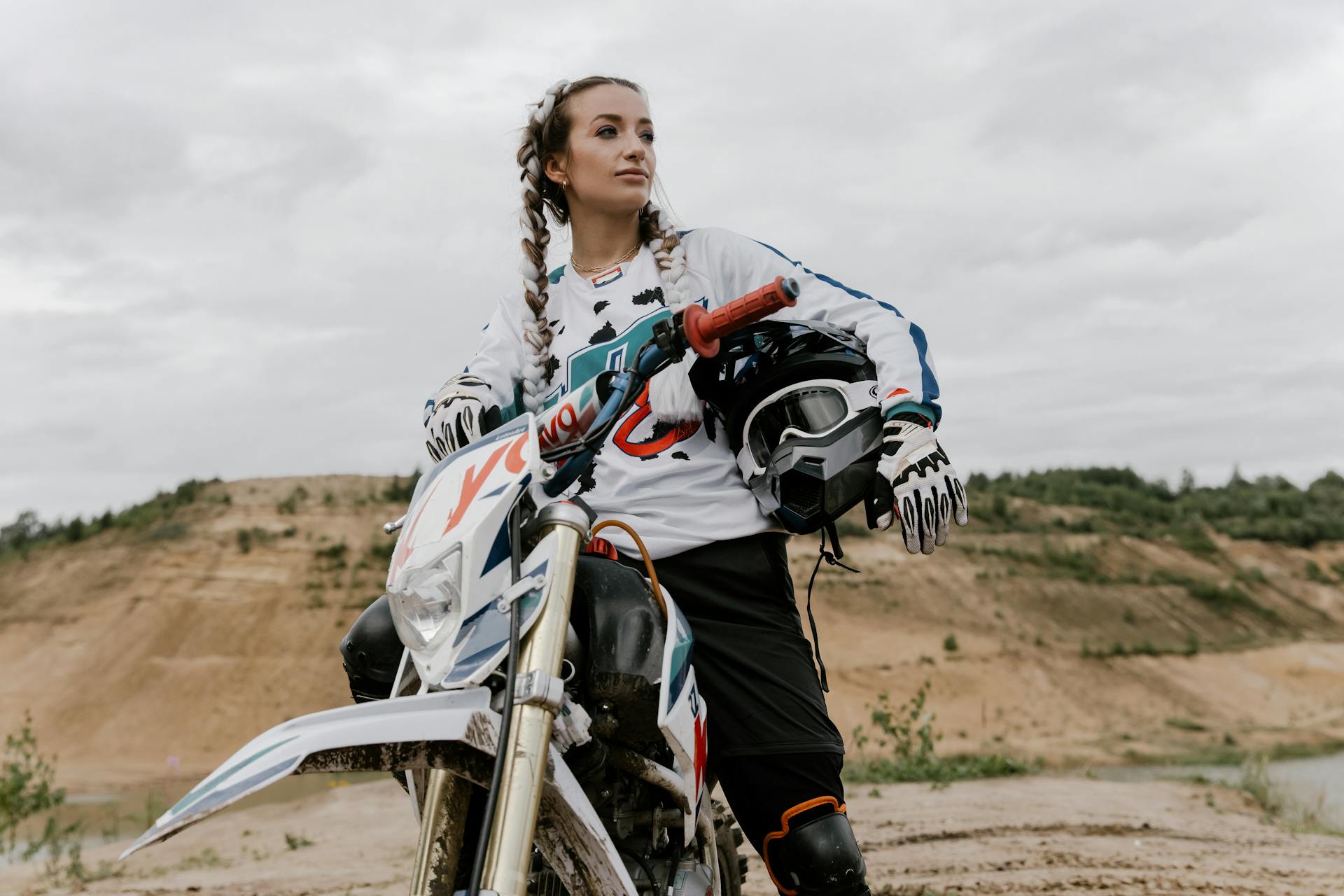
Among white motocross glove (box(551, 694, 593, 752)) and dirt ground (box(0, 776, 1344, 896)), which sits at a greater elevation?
white motocross glove (box(551, 694, 593, 752))

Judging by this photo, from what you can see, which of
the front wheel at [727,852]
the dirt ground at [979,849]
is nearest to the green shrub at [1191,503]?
the dirt ground at [979,849]

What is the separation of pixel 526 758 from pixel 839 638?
723 inches

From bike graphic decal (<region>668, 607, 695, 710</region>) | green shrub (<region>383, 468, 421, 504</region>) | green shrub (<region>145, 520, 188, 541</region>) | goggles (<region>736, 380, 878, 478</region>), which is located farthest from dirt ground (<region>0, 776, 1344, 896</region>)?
green shrub (<region>383, 468, 421, 504</region>)

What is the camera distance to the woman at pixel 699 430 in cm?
222

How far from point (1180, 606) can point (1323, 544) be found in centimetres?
682

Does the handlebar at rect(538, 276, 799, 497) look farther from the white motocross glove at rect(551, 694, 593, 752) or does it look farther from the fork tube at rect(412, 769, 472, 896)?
the fork tube at rect(412, 769, 472, 896)

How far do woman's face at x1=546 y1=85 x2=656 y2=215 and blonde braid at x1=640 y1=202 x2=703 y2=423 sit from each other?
77 mm

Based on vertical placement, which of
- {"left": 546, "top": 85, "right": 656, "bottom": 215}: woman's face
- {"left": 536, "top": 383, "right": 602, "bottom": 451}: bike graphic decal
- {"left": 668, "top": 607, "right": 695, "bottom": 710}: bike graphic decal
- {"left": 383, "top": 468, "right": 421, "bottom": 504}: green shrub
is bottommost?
{"left": 668, "top": 607, "right": 695, "bottom": 710}: bike graphic decal

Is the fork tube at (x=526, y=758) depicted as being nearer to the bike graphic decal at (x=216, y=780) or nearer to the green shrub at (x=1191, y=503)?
the bike graphic decal at (x=216, y=780)

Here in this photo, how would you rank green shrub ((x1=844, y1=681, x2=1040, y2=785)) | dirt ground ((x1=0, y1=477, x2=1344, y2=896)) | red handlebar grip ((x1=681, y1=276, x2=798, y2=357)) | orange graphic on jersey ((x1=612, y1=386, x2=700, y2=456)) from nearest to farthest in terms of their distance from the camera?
1. red handlebar grip ((x1=681, y1=276, x2=798, y2=357))
2. orange graphic on jersey ((x1=612, y1=386, x2=700, y2=456))
3. green shrub ((x1=844, y1=681, x2=1040, y2=785))
4. dirt ground ((x1=0, y1=477, x2=1344, y2=896))

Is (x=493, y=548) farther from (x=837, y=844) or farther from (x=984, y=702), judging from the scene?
(x=984, y=702)

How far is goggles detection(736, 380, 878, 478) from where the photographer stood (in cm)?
222

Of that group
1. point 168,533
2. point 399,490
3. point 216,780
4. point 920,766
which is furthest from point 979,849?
point 399,490

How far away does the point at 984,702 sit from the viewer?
57.9ft
